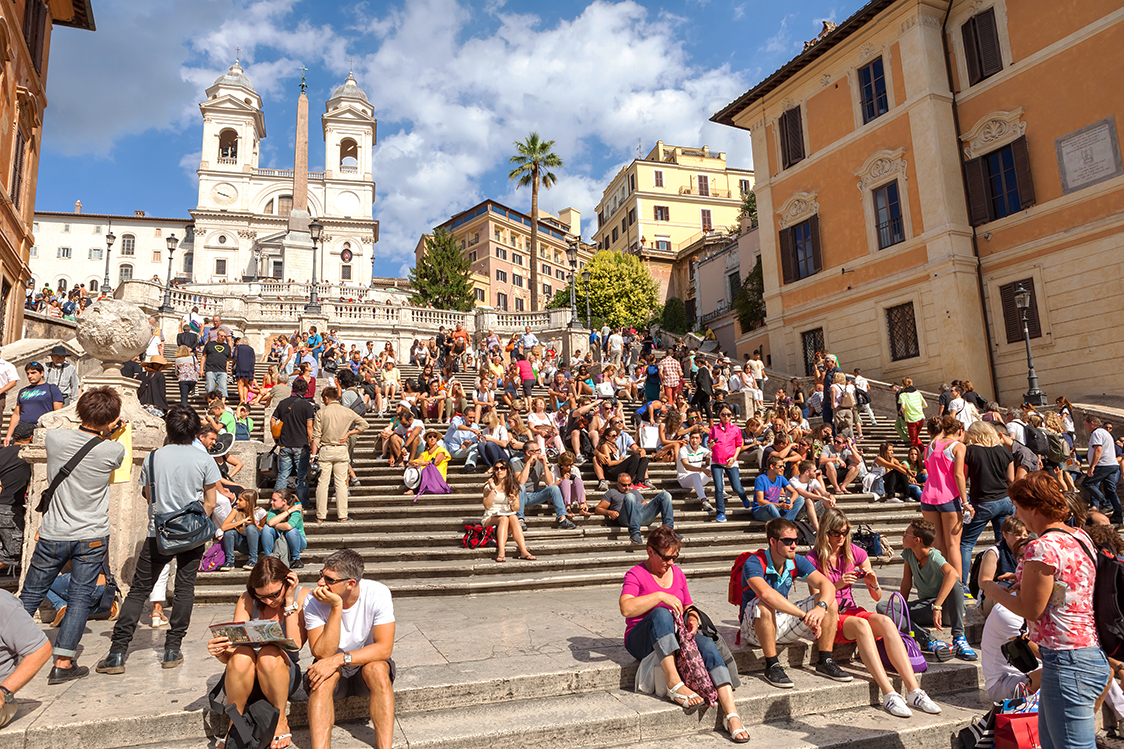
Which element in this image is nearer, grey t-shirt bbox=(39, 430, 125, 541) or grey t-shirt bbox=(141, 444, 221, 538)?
grey t-shirt bbox=(39, 430, 125, 541)

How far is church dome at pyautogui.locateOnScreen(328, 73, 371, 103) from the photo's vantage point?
64.6 m

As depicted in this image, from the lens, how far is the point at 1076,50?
1716 centimetres

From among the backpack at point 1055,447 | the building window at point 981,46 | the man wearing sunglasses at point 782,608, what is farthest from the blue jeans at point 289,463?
the building window at point 981,46

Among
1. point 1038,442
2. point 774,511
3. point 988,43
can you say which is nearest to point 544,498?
point 774,511

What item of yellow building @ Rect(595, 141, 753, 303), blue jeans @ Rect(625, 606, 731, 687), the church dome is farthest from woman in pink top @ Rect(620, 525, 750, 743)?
the church dome

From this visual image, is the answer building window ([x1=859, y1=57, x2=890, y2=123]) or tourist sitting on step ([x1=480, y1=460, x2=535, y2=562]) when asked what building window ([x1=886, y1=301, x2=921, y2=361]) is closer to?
building window ([x1=859, y1=57, x2=890, y2=123])

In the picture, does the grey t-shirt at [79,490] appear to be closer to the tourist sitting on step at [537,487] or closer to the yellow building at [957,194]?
the tourist sitting on step at [537,487]

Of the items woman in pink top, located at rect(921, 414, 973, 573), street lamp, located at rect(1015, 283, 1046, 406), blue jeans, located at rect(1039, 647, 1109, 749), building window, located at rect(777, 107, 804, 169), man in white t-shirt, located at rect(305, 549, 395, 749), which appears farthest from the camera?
building window, located at rect(777, 107, 804, 169)

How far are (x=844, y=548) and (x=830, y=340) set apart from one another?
18854mm

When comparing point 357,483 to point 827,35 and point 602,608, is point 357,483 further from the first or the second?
point 827,35

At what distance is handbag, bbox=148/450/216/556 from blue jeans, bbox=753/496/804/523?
7.69 m

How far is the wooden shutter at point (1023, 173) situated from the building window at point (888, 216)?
3.13 m

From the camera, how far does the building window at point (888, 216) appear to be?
20750mm

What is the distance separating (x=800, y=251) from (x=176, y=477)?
23.2 m
